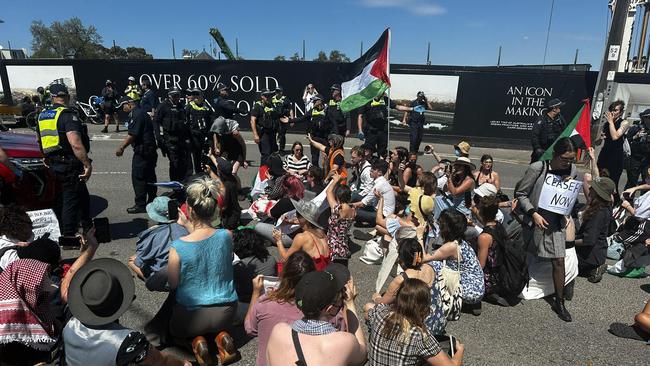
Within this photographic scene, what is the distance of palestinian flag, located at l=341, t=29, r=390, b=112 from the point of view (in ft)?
22.4

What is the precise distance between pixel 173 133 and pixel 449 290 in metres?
5.73

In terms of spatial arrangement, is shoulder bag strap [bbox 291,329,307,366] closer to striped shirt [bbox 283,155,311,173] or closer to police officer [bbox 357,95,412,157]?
striped shirt [bbox 283,155,311,173]

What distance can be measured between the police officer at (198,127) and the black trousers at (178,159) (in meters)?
0.29

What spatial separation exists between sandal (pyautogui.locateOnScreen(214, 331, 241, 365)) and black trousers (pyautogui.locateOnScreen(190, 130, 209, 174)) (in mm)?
5532

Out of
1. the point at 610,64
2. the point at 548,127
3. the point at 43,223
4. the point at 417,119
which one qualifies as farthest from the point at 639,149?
the point at 43,223

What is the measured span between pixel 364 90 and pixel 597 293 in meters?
4.42

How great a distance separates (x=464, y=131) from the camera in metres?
15.6

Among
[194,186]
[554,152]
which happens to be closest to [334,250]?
[194,186]

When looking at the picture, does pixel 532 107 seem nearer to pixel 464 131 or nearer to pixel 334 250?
pixel 464 131

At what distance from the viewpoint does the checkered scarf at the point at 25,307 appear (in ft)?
8.32

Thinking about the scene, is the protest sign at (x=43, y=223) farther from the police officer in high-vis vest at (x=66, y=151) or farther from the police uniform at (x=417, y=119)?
the police uniform at (x=417, y=119)

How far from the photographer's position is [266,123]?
9.69 meters

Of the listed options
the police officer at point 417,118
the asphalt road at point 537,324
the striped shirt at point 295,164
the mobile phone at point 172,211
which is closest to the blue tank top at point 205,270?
the asphalt road at point 537,324

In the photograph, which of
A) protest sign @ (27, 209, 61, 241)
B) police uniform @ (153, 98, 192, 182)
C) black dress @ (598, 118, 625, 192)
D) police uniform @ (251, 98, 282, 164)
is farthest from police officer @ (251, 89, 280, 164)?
black dress @ (598, 118, 625, 192)
